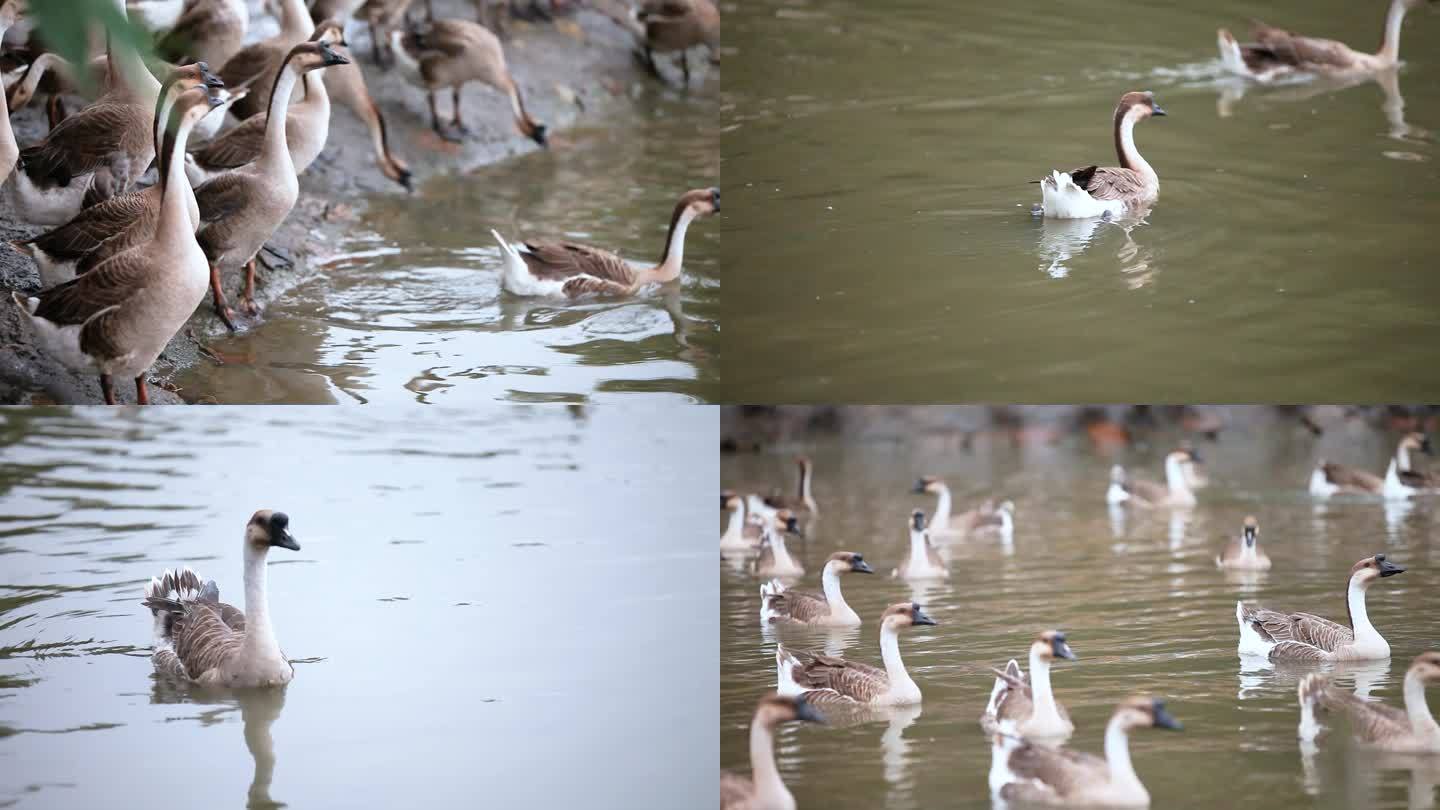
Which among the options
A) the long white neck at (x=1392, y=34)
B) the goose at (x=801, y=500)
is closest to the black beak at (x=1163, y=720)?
the goose at (x=801, y=500)

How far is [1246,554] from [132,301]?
7.03 meters

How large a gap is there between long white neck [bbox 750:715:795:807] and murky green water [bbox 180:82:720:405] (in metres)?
2.27

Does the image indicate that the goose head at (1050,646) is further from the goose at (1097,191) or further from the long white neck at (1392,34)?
the long white neck at (1392,34)

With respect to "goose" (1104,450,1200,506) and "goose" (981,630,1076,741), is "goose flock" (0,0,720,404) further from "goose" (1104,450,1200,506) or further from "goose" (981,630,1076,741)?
"goose" (1104,450,1200,506)

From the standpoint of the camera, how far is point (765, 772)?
563 cm

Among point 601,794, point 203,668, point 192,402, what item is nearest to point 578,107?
point 192,402

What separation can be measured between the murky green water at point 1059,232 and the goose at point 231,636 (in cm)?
246

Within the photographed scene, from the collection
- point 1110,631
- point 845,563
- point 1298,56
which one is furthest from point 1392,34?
point 845,563

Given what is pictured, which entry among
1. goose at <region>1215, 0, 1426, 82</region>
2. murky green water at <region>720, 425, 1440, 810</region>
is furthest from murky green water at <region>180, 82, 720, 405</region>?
goose at <region>1215, 0, 1426, 82</region>

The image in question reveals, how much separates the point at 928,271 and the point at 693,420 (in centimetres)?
352

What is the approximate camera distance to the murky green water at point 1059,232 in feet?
24.7

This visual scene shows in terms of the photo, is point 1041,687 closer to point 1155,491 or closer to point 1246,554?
point 1246,554

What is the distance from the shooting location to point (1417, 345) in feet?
25.3

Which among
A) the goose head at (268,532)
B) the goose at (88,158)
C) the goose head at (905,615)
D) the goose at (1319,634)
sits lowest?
the goose at (1319,634)
